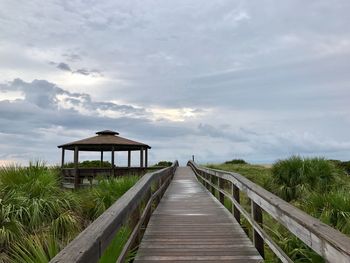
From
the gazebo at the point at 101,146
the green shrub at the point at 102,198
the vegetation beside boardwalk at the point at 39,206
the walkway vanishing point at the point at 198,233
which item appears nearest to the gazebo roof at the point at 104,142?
the gazebo at the point at 101,146

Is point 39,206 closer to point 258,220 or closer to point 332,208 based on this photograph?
point 258,220

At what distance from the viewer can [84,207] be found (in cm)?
1067

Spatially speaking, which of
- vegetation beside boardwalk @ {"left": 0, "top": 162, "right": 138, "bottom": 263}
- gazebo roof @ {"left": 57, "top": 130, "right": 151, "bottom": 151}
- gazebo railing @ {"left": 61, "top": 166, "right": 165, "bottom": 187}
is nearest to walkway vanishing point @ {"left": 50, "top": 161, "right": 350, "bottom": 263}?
vegetation beside boardwalk @ {"left": 0, "top": 162, "right": 138, "bottom": 263}

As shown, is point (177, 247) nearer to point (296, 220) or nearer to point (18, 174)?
point (296, 220)

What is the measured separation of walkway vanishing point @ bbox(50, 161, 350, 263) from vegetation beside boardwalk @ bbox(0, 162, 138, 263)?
6.15ft

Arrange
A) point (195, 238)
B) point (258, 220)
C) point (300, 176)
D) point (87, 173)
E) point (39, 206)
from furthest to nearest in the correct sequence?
point (87, 173) < point (300, 176) < point (39, 206) < point (195, 238) < point (258, 220)

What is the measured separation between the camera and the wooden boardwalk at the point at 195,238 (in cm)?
509

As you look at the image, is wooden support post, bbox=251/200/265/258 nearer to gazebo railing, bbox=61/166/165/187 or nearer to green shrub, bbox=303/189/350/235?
green shrub, bbox=303/189/350/235

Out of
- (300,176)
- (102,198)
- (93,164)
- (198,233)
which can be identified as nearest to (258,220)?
(198,233)

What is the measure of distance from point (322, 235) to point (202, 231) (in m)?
4.24

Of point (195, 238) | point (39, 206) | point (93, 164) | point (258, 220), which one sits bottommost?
point (195, 238)

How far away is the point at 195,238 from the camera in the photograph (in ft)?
20.2

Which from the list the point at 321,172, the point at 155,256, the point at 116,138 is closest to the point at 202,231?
the point at 155,256

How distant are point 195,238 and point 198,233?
1.36 ft
